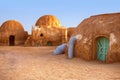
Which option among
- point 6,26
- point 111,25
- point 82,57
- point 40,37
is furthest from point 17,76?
point 6,26

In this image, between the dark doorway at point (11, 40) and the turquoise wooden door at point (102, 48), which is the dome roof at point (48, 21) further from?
the turquoise wooden door at point (102, 48)

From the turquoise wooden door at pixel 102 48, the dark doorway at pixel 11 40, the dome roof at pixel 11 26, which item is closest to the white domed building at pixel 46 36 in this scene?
the dome roof at pixel 11 26

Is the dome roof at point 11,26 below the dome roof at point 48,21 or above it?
below

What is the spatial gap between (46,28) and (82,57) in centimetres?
2171

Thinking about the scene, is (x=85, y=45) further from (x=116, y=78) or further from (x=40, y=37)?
(x=40, y=37)

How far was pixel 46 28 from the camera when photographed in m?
36.8

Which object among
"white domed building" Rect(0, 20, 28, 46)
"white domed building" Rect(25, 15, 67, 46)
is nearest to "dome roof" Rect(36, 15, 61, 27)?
"white domed building" Rect(0, 20, 28, 46)

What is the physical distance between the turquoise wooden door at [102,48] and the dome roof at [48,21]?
28011 mm

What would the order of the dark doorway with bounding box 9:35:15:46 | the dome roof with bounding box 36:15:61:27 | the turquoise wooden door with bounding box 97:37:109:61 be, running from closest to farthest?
the turquoise wooden door with bounding box 97:37:109:61
the dark doorway with bounding box 9:35:15:46
the dome roof with bounding box 36:15:61:27

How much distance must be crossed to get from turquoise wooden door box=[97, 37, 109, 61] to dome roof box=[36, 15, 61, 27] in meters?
28.0

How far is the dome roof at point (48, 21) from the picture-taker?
43156 mm

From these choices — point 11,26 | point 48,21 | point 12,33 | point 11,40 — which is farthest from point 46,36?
point 11,40

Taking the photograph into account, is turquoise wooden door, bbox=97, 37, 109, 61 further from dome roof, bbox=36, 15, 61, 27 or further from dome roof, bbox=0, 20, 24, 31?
dome roof, bbox=0, 20, 24, 31

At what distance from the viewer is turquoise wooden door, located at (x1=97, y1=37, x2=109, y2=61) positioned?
14955 millimetres
